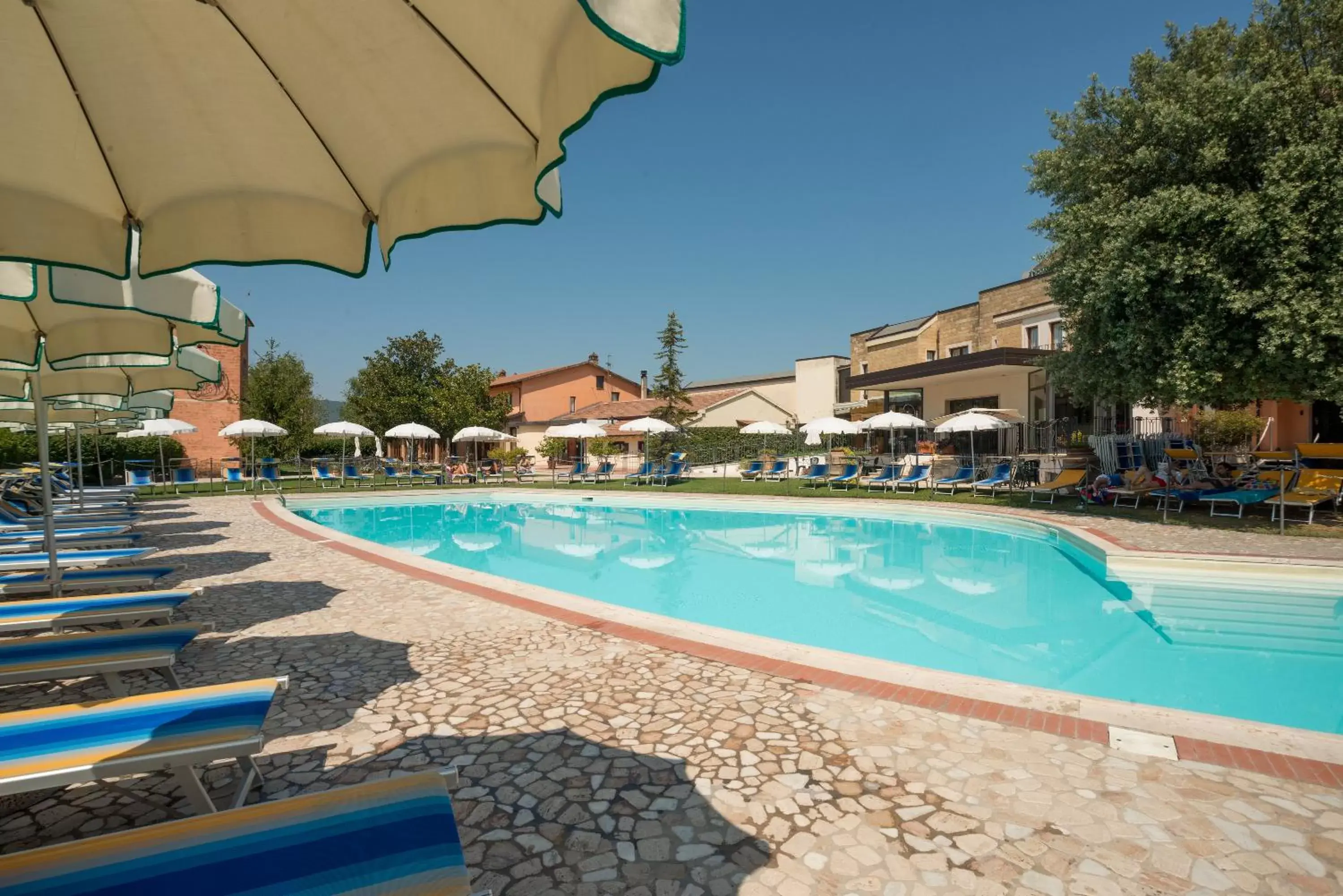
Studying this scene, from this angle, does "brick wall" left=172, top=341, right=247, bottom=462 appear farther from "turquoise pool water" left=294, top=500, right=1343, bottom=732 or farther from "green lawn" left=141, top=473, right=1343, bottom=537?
"turquoise pool water" left=294, top=500, right=1343, bottom=732

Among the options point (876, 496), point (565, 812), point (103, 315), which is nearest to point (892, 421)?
point (876, 496)

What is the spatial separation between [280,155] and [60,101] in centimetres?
64

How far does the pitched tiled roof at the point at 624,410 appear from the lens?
40.9 meters

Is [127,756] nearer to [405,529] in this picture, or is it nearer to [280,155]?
[280,155]

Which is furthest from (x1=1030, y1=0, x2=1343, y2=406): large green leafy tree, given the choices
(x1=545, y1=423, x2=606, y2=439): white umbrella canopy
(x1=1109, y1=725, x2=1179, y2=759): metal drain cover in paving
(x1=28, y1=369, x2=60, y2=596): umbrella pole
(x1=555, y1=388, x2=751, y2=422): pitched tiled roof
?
(x1=555, y1=388, x2=751, y2=422): pitched tiled roof

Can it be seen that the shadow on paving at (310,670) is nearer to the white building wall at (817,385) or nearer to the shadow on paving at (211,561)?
the shadow on paving at (211,561)

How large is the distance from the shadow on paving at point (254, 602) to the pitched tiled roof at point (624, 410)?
30793mm

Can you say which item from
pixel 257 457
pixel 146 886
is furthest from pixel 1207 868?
pixel 257 457

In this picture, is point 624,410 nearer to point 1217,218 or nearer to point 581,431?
point 581,431

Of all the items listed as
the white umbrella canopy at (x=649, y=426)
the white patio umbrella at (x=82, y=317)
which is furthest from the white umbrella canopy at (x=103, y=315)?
the white umbrella canopy at (x=649, y=426)

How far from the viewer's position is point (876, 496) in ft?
63.2

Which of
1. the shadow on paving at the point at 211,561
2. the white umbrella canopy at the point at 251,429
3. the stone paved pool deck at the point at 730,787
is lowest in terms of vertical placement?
the stone paved pool deck at the point at 730,787

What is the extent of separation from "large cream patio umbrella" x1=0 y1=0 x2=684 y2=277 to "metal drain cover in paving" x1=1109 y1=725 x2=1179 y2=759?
4.02 metres

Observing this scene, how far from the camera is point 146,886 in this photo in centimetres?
168
